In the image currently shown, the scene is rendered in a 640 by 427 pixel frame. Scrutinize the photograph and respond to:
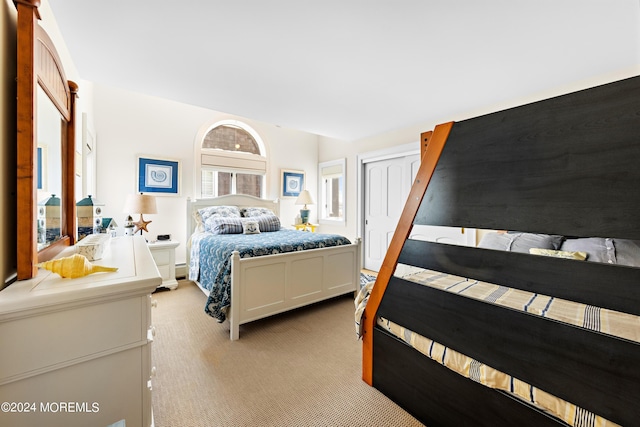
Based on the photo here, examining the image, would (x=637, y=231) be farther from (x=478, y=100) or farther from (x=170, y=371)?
(x=478, y=100)

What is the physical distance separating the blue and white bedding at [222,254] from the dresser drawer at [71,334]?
1.45m

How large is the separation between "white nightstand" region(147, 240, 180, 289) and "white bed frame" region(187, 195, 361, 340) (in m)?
1.64

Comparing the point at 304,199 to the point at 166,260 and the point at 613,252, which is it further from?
the point at 613,252

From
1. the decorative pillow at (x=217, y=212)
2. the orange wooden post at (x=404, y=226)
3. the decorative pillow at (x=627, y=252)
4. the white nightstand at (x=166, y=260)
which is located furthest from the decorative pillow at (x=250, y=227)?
the decorative pillow at (x=627, y=252)

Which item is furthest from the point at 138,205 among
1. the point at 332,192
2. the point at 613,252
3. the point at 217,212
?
the point at 613,252

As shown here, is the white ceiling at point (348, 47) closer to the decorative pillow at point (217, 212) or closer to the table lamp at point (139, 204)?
the table lamp at point (139, 204)

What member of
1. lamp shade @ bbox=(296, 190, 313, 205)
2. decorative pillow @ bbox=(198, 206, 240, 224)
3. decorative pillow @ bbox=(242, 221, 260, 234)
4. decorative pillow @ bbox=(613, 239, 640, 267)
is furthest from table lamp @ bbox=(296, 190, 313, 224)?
decorative pillow @ bbox=(613, 239, 640, 267)

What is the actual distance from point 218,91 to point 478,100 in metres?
2.84

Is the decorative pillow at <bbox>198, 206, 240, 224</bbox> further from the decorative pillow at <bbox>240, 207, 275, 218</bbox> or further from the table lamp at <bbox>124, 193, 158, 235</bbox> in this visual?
Result: the table lamp at <bbox>124, 193, 158, 235</bbox>

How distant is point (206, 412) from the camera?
1.48 metres

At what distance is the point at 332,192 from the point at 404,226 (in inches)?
162

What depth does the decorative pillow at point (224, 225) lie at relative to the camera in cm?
339

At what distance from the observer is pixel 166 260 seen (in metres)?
3.46

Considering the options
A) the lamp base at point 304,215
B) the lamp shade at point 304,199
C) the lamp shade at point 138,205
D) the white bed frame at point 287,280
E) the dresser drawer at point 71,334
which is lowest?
the white bed frame at point 287,280
